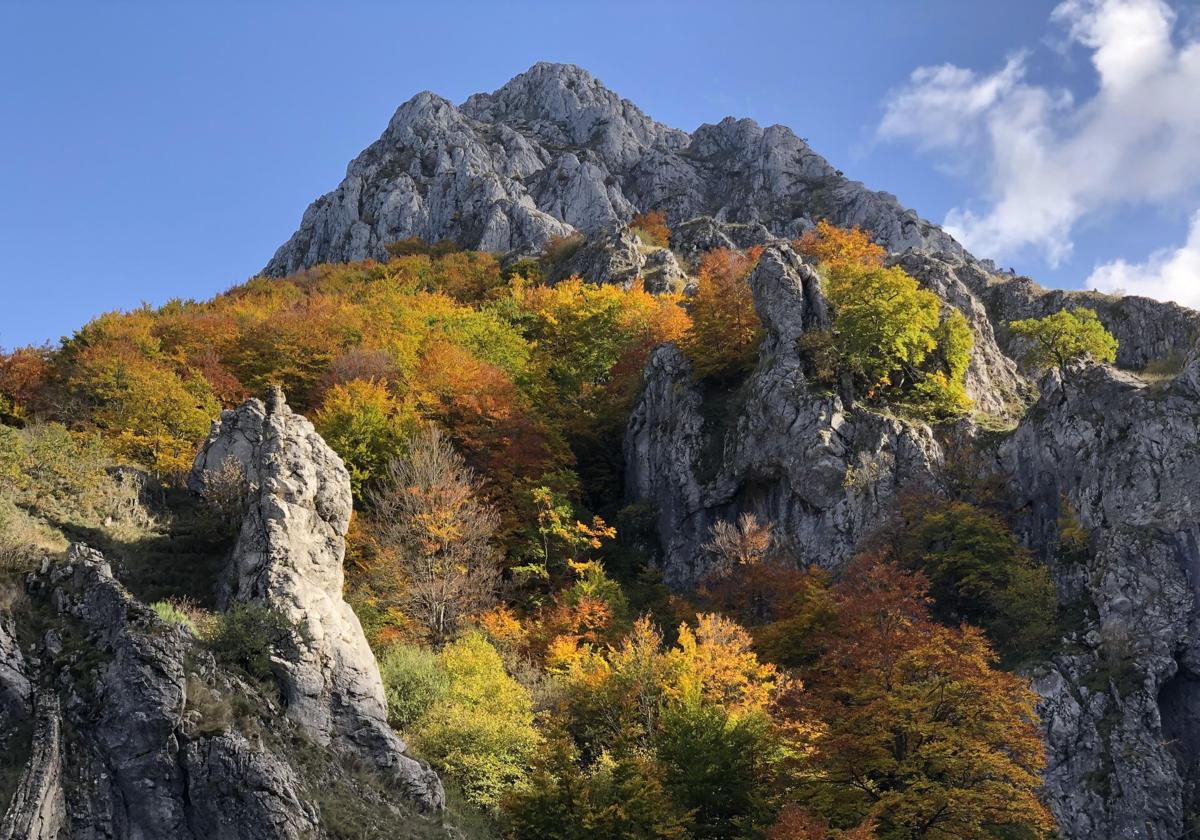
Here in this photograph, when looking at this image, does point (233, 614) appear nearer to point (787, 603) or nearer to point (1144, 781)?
point (787, 603)

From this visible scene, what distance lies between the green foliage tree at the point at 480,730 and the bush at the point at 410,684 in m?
0.30

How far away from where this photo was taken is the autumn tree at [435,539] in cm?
2877

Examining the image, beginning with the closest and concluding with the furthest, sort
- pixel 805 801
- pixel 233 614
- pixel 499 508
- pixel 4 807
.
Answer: pixel 4 807 < pixel 233 614 < pixel 805 801 < pixel 499 508

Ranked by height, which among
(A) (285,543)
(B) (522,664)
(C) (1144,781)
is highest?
(A) (285,543)

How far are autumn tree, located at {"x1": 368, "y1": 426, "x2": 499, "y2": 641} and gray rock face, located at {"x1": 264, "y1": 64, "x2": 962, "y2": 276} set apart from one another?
52462 mm

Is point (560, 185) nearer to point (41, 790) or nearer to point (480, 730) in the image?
point (480, 730)

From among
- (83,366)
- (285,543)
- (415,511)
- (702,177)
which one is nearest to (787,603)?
(415,511)

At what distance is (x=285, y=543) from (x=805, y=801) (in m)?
13.7

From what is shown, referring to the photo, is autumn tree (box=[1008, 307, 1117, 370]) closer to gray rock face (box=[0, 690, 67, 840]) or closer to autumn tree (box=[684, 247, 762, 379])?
autumn tree (box=[684, 247, 762, 379])

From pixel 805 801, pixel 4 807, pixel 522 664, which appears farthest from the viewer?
pixel 522 664

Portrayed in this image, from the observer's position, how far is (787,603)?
29.6 m

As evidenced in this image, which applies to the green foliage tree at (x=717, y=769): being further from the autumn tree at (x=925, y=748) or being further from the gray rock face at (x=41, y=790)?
the gray rock face at (x=41, y=790)

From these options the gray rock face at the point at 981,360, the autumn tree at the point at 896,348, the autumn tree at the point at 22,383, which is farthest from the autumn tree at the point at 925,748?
the autumn tree at the point at 22,383

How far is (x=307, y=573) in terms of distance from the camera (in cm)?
2056
